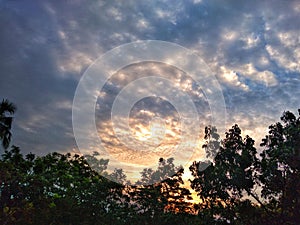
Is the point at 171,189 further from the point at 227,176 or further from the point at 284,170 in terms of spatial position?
the point at 284,170

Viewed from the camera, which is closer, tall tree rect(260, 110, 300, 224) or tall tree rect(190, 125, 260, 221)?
tall tree rect(260, 110, 300, 224)

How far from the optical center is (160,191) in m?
24.1

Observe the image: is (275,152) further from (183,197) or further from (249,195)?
(183,197)

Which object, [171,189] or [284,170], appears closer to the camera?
[284,170]

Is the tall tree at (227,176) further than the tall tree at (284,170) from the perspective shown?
Yes

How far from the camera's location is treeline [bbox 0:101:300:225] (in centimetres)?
1755

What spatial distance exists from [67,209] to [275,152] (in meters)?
14.6

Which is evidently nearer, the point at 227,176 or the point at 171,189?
the point at 227,176

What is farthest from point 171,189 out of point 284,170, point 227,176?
point 284,170

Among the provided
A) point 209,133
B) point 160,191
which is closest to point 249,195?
point 209,133

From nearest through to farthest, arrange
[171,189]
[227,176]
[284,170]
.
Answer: [284,170], [227,176], [171,189]

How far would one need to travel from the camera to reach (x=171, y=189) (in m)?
24.2

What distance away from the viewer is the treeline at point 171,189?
1755 cm

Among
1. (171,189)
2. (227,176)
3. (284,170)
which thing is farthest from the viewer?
(171,189)
